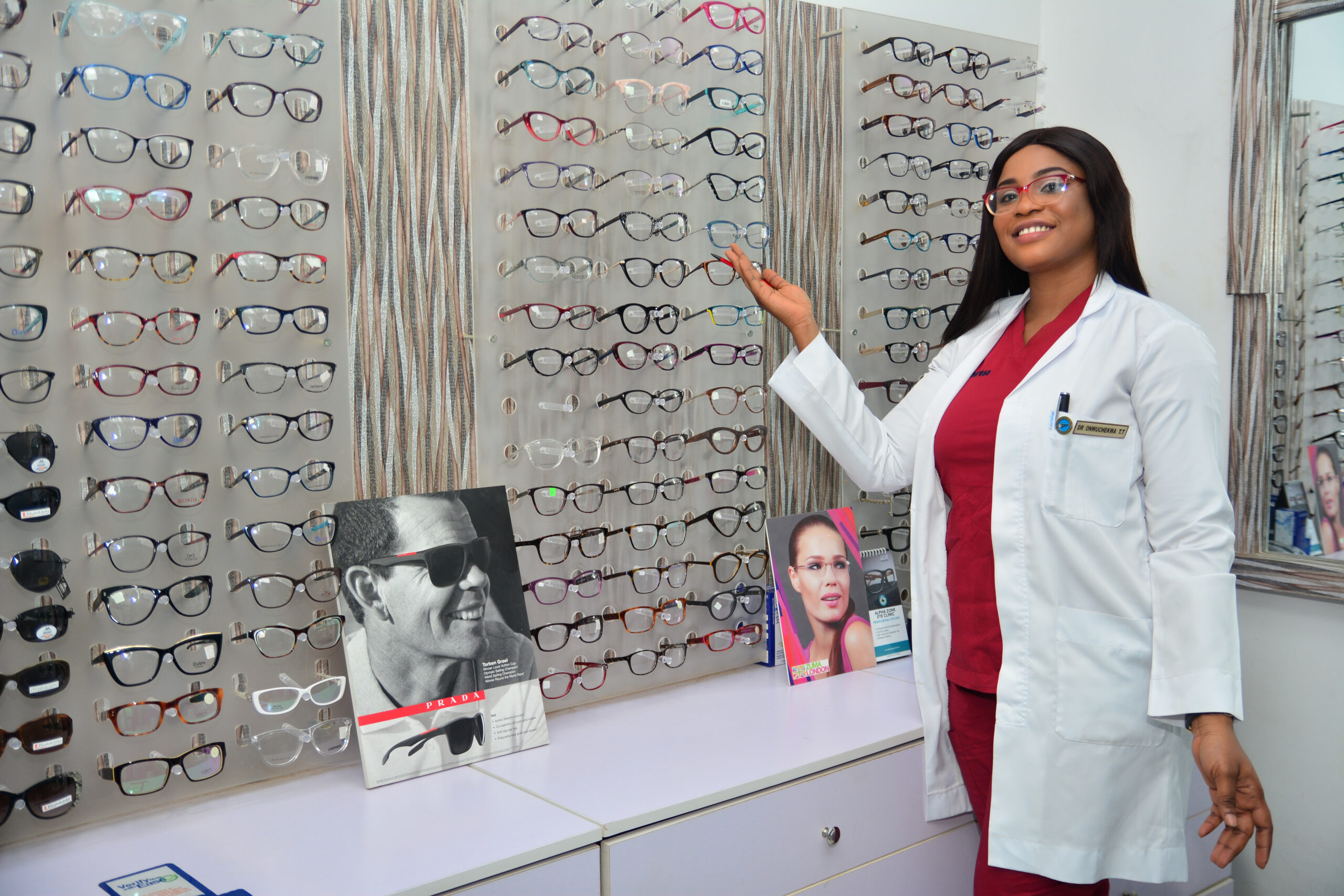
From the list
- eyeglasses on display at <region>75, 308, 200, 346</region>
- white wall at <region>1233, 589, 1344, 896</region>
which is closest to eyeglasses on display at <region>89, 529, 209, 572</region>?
eyeglasses on display at <region>75, 308, 200, 346</region>

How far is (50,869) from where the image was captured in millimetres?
1437

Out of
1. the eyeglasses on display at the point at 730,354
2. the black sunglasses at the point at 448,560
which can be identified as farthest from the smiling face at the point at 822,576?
the black sunglasses at the point at 448,560

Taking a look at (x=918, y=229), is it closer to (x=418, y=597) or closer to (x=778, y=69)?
(x=778, y=69)

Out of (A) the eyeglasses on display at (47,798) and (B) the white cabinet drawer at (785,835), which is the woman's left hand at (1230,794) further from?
(A) the eyeglasses on display at (47,798)

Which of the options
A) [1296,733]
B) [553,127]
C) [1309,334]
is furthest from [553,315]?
[1296,733]

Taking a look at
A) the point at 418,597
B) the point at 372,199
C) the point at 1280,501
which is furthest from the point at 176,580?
the point at 1280,501

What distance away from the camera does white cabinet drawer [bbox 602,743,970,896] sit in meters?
1.59

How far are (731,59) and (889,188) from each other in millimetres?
584

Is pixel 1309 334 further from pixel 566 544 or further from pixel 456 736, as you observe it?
pixel 456 736

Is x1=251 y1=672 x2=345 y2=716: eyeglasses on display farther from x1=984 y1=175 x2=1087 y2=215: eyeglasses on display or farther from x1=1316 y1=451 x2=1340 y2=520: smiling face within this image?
x1=1316 y1=451 x2=1340 y2=520: smiling face

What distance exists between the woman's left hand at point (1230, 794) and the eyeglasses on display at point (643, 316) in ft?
4.20

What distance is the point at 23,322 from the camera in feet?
4.99

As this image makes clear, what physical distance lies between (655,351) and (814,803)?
99 centimetres

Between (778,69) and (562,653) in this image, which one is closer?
Result: (562,653)
